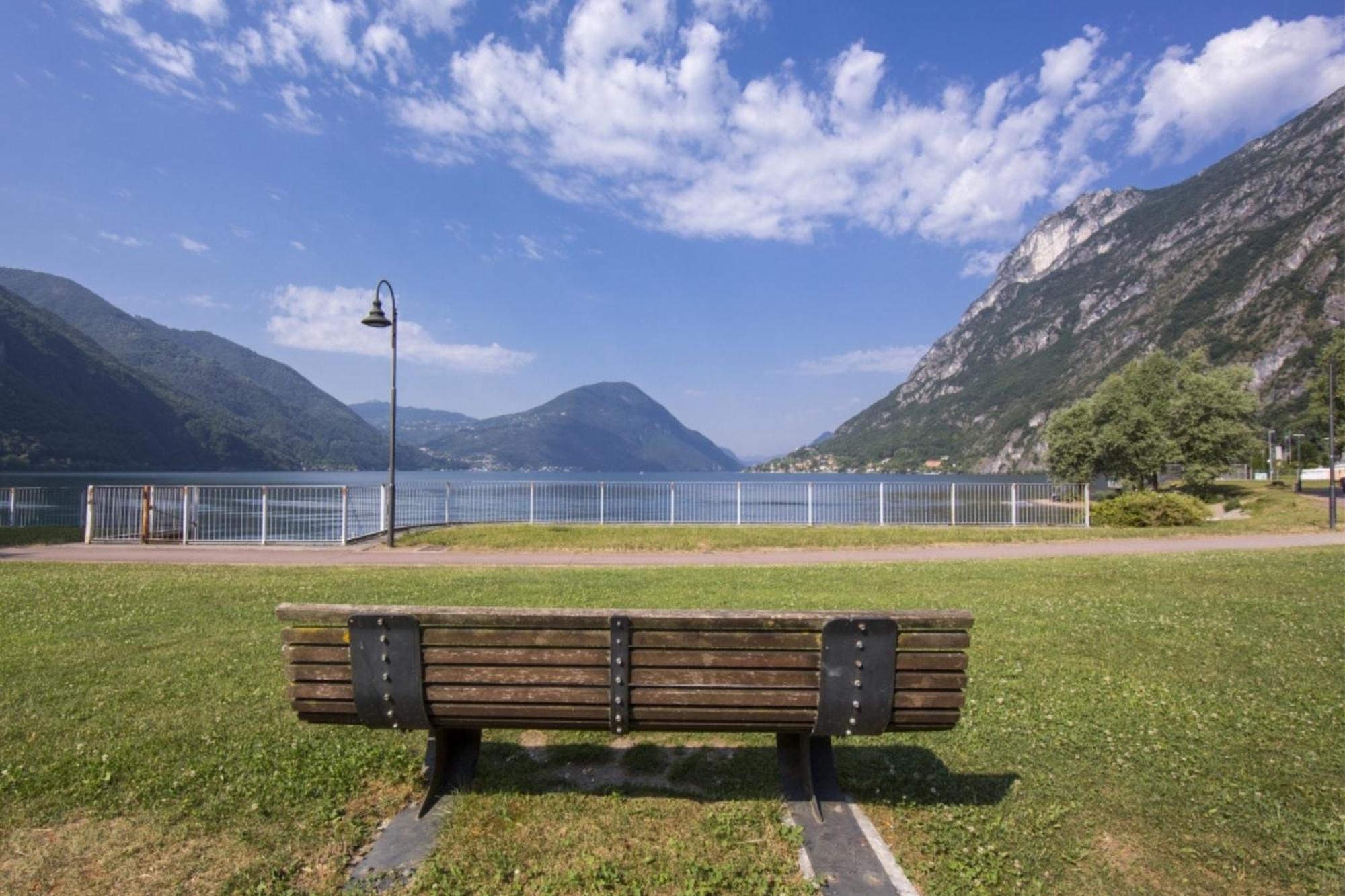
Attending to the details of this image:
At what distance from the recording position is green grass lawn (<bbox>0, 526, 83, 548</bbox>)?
1830 centimetres

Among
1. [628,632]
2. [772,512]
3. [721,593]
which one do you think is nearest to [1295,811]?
[628,632]

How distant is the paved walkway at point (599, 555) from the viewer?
593 inches

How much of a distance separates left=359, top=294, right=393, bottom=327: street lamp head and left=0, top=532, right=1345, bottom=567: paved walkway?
5870 mm

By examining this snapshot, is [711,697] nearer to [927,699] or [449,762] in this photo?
[927,699]

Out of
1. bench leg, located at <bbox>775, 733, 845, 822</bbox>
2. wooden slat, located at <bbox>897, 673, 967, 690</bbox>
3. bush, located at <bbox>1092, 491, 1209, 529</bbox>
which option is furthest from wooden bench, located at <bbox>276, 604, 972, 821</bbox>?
bush, located at <bbox>1092, 491, 1209, 529</bbox>

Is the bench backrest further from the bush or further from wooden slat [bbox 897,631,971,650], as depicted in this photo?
the bush

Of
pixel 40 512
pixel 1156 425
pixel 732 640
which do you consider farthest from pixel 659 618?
pixel 1156 425

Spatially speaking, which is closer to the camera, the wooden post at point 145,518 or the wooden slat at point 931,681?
the wooden slat at point 931,681

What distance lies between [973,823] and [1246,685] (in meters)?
3.66

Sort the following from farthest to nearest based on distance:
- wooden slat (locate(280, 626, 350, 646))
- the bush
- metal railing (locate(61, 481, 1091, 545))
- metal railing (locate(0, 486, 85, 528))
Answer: metal railing (locate(0, 486, 85, 528)) < the bush < metal railing (locate(61, 481, 1091, 545)) < wooden slat (locate(280, 626, 350, 646))

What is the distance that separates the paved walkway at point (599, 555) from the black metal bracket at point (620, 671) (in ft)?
37.4

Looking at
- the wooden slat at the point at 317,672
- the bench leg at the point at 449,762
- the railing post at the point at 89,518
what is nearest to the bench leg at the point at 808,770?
the bench leg at the point at 449,762

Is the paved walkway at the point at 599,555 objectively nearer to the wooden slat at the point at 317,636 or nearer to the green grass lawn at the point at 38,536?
the green grass lawn at the point at 38,536

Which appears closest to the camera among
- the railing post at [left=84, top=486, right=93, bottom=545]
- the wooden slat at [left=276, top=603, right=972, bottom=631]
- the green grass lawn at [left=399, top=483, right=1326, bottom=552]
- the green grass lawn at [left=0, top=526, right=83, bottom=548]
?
the wooden slat at [left=276, top=603, right=972, bottom=631]
